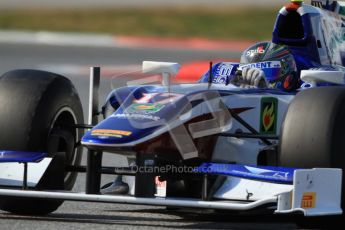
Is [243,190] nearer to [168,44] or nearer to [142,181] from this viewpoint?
[142,181]

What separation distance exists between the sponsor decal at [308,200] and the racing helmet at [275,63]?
203 centimetres

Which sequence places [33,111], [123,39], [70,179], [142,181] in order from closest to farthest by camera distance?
A: 1. [142,181]
2. [33,111]
3. [70,179]
4. [123,39]

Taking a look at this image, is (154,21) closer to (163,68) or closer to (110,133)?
(163,68)

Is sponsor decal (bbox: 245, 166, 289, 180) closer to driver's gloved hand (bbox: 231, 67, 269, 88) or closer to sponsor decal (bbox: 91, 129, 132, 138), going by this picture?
sponsor decal (bbox: 91, 129, 132, 138)

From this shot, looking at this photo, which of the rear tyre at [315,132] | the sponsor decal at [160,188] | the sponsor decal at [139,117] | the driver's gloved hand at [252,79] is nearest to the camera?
the rear tyre at [315,132]

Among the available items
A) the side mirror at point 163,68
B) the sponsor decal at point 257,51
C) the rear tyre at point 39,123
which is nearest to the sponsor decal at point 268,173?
the side mirror at point 163,68

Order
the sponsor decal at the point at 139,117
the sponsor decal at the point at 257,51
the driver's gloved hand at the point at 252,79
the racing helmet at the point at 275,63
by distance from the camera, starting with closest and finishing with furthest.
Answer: the sponsor decal at the point at 139,117, the driver's gloved hand at the point at 252,79, the racing helmet at the point at 275,63, the sponsor decal at the point at 257,51

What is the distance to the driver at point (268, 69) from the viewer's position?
7852mm

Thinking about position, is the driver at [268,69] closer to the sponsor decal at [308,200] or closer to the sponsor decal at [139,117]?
the sponsor decal at [139,117]

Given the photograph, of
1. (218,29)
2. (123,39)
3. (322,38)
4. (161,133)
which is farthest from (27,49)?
(161,133)

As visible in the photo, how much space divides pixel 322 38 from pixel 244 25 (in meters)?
22.7

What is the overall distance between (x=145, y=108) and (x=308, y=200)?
132 centimetres

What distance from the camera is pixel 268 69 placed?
8.22 m

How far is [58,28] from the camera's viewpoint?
3231 cm
